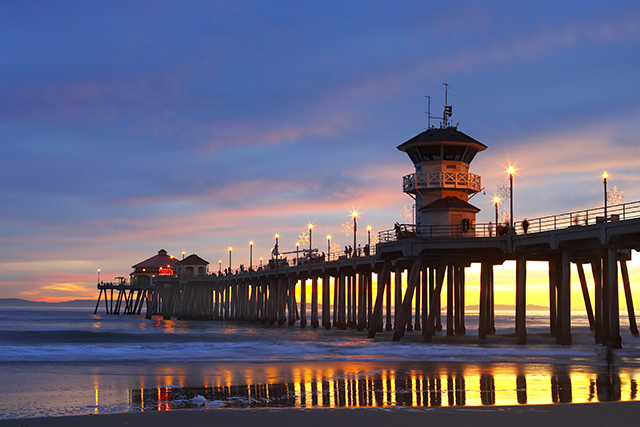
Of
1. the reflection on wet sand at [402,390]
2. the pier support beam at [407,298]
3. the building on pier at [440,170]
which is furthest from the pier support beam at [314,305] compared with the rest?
the reflection on wet sand at [402,390]

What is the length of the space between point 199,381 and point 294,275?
4162 cm

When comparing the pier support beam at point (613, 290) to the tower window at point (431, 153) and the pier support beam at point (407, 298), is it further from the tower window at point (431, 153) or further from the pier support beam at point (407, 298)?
the tower window at point (431, 153)

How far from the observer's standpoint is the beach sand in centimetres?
1285

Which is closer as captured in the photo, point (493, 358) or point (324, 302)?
point (493, 358)

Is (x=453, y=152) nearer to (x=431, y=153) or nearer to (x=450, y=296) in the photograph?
(x=431, y=153)

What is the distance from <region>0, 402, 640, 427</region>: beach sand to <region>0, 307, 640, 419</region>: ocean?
860 millimetres

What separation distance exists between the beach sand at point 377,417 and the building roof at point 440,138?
28.9 m

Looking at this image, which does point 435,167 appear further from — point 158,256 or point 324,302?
point 158,256

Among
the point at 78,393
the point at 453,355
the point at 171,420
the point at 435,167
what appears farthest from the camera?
the point at 435,167

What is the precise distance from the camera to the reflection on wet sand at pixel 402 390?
15609 millimetres

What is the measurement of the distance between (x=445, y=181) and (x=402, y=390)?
1006 inches

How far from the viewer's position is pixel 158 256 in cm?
13038

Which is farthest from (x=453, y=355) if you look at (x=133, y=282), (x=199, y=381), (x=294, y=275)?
(x=133, y=282)

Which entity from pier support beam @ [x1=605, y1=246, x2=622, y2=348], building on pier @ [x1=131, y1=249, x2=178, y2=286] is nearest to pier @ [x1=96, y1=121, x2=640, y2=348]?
pier support beam @ [x1=605, y1=246, x2=622, y2=348]
